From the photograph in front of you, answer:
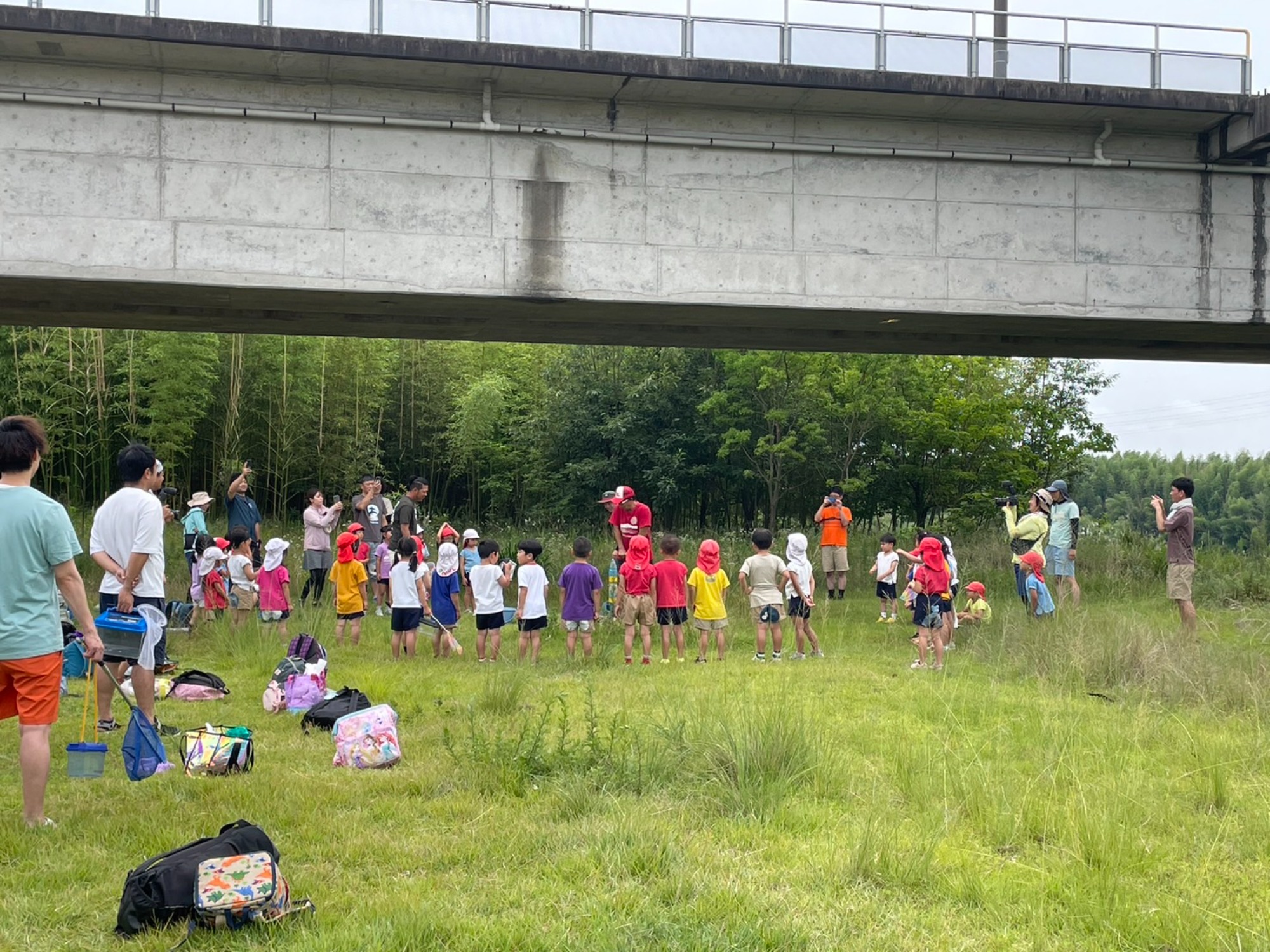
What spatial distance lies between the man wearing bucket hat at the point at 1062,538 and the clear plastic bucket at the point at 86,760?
13.9 metres

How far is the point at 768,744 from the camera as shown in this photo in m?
7.00

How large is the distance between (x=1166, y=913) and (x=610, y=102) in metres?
12.5

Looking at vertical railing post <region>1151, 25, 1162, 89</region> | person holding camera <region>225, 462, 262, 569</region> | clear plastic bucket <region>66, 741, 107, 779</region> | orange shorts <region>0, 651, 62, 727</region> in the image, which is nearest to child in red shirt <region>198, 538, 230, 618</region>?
person holding camera <region>225, 462, 262, 569</region>

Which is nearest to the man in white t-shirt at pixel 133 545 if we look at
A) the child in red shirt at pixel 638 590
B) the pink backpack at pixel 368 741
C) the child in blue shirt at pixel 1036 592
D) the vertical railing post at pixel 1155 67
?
the pink backpack at pixel 368 741

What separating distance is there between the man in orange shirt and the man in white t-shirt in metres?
13.4

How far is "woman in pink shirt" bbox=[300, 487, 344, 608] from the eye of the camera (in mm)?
16734

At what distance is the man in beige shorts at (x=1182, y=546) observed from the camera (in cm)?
1444

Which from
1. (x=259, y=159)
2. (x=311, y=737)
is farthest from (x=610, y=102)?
(x=311, y=737)

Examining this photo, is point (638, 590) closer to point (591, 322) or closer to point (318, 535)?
point (591, 322)

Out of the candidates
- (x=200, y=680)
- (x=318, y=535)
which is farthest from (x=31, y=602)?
(x=318, y=535)

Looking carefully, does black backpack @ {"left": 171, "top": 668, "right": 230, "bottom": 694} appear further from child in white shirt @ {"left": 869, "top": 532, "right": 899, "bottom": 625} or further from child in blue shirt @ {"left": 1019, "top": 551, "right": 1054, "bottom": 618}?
child in white shirt @ {"left": 869, "top": 532, "right": 899, "bottom": 625}

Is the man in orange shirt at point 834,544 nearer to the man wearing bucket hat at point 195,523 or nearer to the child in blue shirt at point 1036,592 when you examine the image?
the child in blue shirt at point 1036,592

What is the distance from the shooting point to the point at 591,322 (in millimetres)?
17672

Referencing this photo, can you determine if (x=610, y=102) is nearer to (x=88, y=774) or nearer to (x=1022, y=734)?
(x=1022, y=734)
